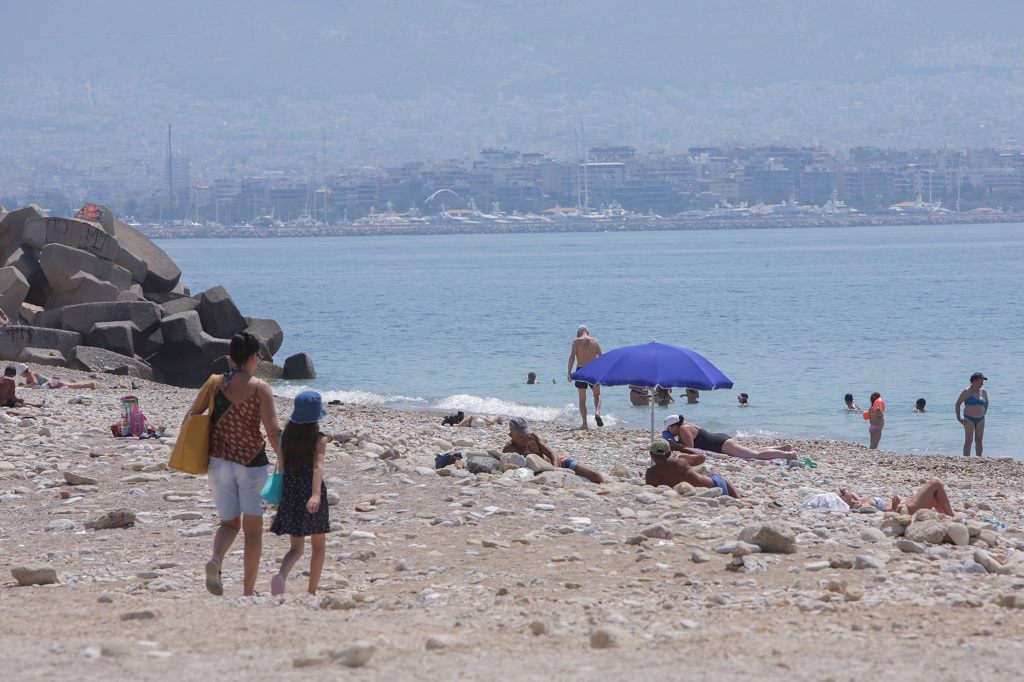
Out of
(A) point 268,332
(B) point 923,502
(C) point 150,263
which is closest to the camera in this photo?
(B) point 923,502

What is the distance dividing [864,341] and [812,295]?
888 inches

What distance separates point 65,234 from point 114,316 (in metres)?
2.98

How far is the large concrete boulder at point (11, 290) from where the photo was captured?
23.7 metres

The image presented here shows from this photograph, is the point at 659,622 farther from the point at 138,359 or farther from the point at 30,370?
the point at 138,359

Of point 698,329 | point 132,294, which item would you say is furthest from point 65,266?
point 698,329

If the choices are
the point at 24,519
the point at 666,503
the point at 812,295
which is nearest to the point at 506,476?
the point at 666,503

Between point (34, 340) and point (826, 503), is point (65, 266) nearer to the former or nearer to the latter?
point (34, 340)

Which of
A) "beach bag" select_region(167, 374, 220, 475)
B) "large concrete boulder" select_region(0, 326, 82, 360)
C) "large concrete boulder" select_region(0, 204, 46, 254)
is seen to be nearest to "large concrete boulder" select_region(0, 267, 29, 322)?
"large concrete boulder" select_region(0, 326, 82, 360)

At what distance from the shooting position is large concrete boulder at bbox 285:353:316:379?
27422 mm

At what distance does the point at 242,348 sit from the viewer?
6441mm

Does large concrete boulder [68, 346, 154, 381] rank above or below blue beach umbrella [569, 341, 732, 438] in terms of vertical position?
below

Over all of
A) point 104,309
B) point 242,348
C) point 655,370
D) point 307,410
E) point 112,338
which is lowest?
point 112,338

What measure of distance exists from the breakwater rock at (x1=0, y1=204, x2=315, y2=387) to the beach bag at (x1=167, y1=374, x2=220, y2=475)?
1620 centimetres

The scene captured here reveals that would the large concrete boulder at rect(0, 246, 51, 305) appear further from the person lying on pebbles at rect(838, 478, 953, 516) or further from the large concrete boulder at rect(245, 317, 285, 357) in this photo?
the person lying on pebbles at rect(838, 478, 953, 516)
